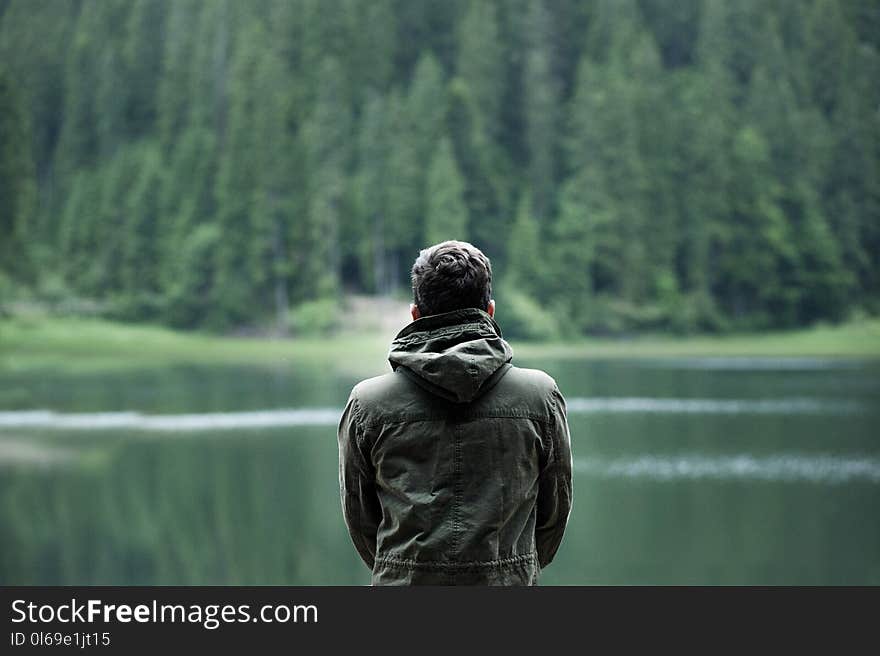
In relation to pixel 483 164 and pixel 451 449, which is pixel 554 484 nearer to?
pixel 451 449

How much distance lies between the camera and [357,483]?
205cm

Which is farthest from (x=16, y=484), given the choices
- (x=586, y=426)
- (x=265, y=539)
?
(x=586, y=426)

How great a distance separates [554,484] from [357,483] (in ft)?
1.21

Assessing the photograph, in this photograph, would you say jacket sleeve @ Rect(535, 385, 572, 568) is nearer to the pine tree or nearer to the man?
the man

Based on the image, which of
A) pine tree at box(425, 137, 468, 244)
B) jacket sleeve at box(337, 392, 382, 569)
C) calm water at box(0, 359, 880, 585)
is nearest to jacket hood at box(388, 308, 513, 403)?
jacket sleeve at box(337, 392, 382, 569)

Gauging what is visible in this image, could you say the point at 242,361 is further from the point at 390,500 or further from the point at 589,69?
the point at 390,500

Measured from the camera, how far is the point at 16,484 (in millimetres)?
20344

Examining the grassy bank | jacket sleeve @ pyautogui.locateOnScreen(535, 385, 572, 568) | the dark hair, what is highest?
the dark hair

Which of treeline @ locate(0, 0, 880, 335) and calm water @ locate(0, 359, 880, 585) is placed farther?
treeline @ locate(0, 0, 880, 335)

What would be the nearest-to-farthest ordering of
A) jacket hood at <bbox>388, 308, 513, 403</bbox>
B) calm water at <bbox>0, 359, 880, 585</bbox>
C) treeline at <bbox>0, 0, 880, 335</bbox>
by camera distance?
jacket hood at <bbox>388, 308, 513, 403</bbox>, calm water at <bbox>0, 359, 880, 585</bbox>, treeline at <bbox>0, 0, 880, 335</bbox>

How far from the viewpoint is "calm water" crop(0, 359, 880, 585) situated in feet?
49.1

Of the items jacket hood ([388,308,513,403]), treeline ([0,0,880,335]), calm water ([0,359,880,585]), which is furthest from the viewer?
treeline ([0,0,880,335])
